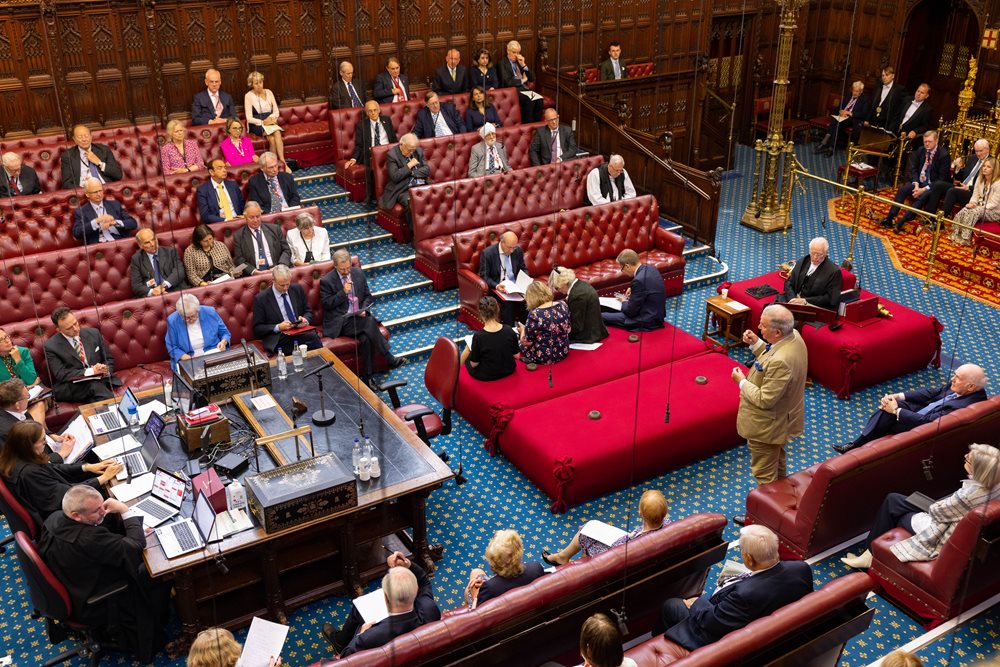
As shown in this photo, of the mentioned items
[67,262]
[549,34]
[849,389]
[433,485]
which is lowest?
[849,389]

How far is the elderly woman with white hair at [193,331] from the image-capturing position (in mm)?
7770

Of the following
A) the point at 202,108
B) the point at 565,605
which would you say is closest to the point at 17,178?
the point at 202,108

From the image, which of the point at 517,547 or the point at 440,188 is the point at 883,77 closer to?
the point at 440,188

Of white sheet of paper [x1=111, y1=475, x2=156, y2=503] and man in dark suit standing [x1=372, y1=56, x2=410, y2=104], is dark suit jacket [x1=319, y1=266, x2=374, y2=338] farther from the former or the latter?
man in dark suit standing [x1=372, y1=56, x2=410, y2=104]

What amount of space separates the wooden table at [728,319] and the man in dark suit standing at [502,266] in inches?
73.5

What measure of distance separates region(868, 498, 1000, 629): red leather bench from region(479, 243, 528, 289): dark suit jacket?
4.44 m

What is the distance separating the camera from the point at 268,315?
8.23 metres

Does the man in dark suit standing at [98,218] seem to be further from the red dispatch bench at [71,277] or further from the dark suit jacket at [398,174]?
the dark suit jacket at [398,174]

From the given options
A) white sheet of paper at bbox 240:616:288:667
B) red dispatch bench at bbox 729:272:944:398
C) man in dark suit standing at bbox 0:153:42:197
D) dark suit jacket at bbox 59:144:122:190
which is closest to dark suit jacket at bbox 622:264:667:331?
red dispatch bench at bbox 729:272:944:398

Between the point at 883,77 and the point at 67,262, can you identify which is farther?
the point at 883,77

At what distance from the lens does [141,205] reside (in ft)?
30.7

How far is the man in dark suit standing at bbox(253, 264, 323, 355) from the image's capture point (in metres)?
8.18

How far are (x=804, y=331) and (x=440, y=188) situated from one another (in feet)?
13.2

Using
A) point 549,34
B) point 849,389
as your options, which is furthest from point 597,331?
point 549,34
